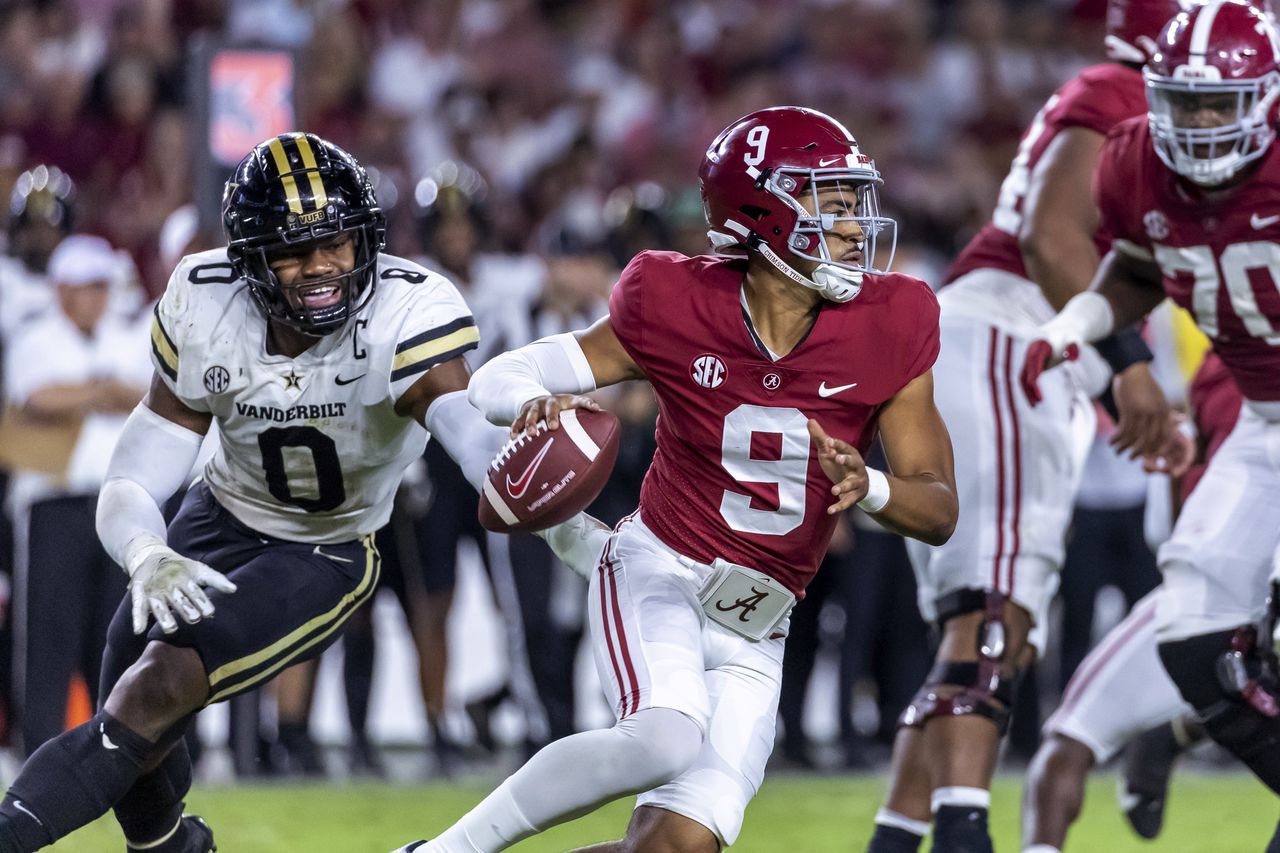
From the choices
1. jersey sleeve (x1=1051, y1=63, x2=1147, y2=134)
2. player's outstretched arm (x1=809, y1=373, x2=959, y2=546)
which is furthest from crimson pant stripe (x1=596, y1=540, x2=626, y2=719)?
jersey sleeve (x1=1051, y1=63, x2=1147, y2=134)

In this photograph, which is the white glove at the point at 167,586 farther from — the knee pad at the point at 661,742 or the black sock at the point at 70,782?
the knee pad at the point at 661,742

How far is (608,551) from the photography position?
4.01 meters

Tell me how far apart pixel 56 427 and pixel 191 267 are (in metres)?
2.96

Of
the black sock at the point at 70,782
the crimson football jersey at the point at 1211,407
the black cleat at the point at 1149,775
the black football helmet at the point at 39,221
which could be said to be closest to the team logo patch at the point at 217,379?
the black sock at the point at 70,782

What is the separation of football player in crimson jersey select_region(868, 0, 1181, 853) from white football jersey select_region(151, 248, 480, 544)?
136 cm

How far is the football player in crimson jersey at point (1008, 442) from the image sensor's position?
181 inches

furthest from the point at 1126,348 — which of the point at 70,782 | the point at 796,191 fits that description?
the point at 70,782

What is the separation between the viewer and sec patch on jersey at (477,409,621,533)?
3.68m

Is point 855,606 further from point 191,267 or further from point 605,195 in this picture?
point 191,267

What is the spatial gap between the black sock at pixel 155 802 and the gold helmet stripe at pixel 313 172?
120 cm

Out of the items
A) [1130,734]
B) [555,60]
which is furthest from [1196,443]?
[555,60]

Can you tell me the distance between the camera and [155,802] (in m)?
4.27

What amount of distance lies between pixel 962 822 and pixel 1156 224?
1.44 m

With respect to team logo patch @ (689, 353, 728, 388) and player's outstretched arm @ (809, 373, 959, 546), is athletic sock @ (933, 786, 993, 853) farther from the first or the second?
team logo patch @ (689, 353, 728, 388)
